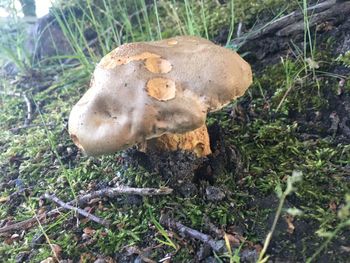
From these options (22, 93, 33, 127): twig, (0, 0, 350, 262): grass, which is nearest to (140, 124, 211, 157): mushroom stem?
(0, 0, 350, 262): grass

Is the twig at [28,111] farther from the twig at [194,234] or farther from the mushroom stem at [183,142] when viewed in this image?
the twig at [194,234]

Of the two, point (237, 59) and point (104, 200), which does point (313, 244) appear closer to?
point (237, 59)

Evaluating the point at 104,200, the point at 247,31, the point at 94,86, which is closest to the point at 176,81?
the point at 94,86

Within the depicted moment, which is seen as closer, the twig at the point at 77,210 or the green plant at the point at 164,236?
the green plant at the point at 164,236

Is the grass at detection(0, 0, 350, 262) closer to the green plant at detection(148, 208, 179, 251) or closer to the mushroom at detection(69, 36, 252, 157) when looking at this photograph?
the green plant at detection(148, 208, 179, 251)

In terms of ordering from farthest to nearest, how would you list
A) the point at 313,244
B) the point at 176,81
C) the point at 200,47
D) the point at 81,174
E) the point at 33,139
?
the point at 33,139 → the point at 81,174 → the point at 200,47 → the point at 176,81 → the point at 313,244

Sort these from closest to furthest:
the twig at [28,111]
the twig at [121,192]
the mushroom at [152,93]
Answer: the mushroom at [152,93] < the twig at [121,192] < the twig at [28,111]

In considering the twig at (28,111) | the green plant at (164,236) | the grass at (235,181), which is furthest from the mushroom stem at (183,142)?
the twig at (28,111)
